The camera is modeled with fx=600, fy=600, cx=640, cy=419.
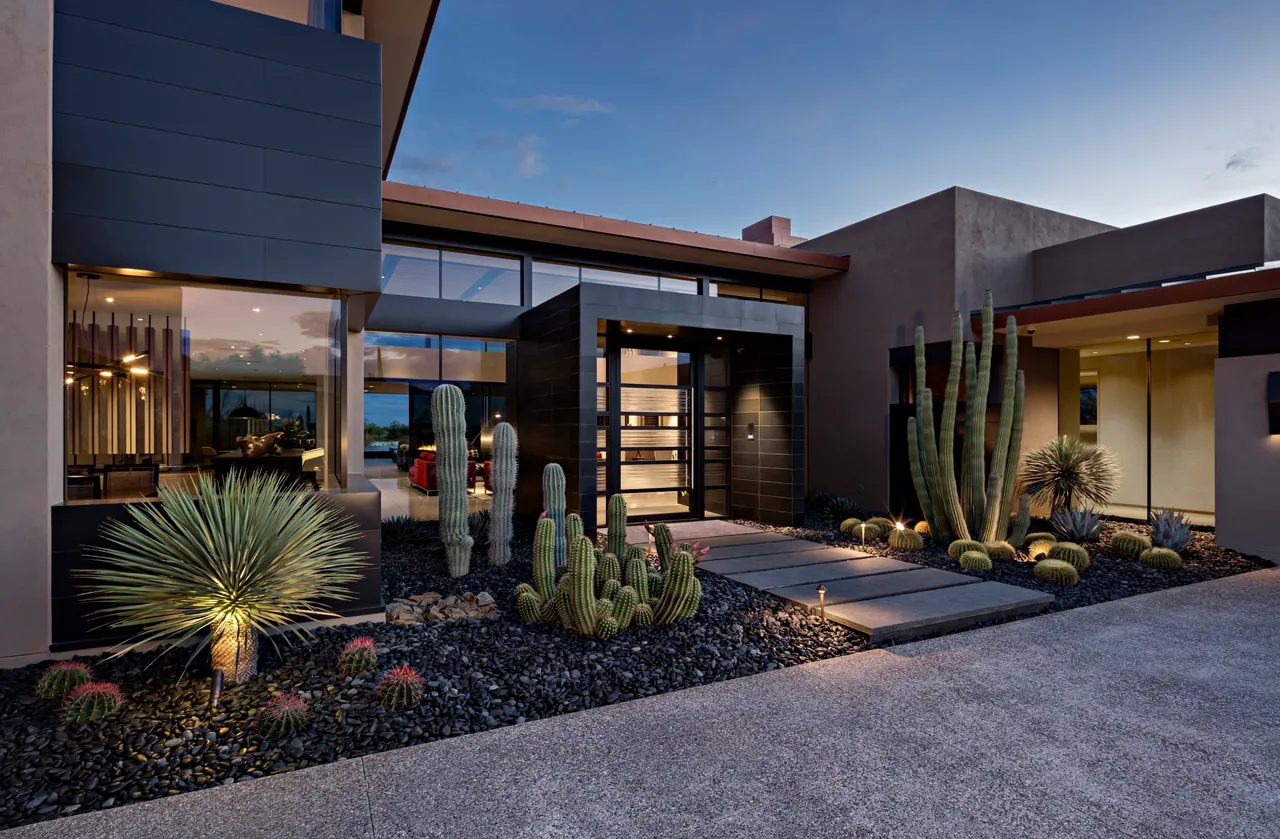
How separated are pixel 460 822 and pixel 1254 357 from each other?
1027cm

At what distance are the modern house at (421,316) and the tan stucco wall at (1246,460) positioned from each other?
0.03 metres

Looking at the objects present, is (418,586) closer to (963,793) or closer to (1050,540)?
(963,793)

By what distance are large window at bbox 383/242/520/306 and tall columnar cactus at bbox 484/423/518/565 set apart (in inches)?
146

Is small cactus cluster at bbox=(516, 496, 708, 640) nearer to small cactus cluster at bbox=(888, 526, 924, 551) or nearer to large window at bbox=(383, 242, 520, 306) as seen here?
small cactus cluster at bbox=(888, 526, 924, 551)

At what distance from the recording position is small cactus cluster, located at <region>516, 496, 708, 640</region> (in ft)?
15.0

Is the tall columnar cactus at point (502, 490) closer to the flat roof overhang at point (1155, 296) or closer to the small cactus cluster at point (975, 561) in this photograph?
the small cactus cluster at point (975, 561)

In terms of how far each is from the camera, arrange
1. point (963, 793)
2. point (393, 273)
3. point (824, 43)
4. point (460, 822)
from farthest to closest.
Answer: point (824, 43)
point (393, 273)
point (963, 793)
point (460, 822)

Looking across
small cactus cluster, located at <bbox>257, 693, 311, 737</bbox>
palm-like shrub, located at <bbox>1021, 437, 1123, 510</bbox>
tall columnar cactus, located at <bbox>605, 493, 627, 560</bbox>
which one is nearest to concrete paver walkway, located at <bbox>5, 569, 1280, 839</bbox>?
small cactus cluster, located at <bbox>257, 693, 311, 737</bbox>

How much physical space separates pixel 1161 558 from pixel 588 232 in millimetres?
8917

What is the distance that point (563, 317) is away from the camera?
8750 millimetres

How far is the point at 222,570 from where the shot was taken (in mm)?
3576

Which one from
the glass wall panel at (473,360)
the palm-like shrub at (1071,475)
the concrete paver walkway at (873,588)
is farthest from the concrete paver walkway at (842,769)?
the glass wall panel at (473,360)

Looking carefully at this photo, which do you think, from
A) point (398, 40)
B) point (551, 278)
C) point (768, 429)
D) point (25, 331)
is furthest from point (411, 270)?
point (768, 429)

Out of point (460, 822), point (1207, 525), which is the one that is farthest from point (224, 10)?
point (1207, 525)
